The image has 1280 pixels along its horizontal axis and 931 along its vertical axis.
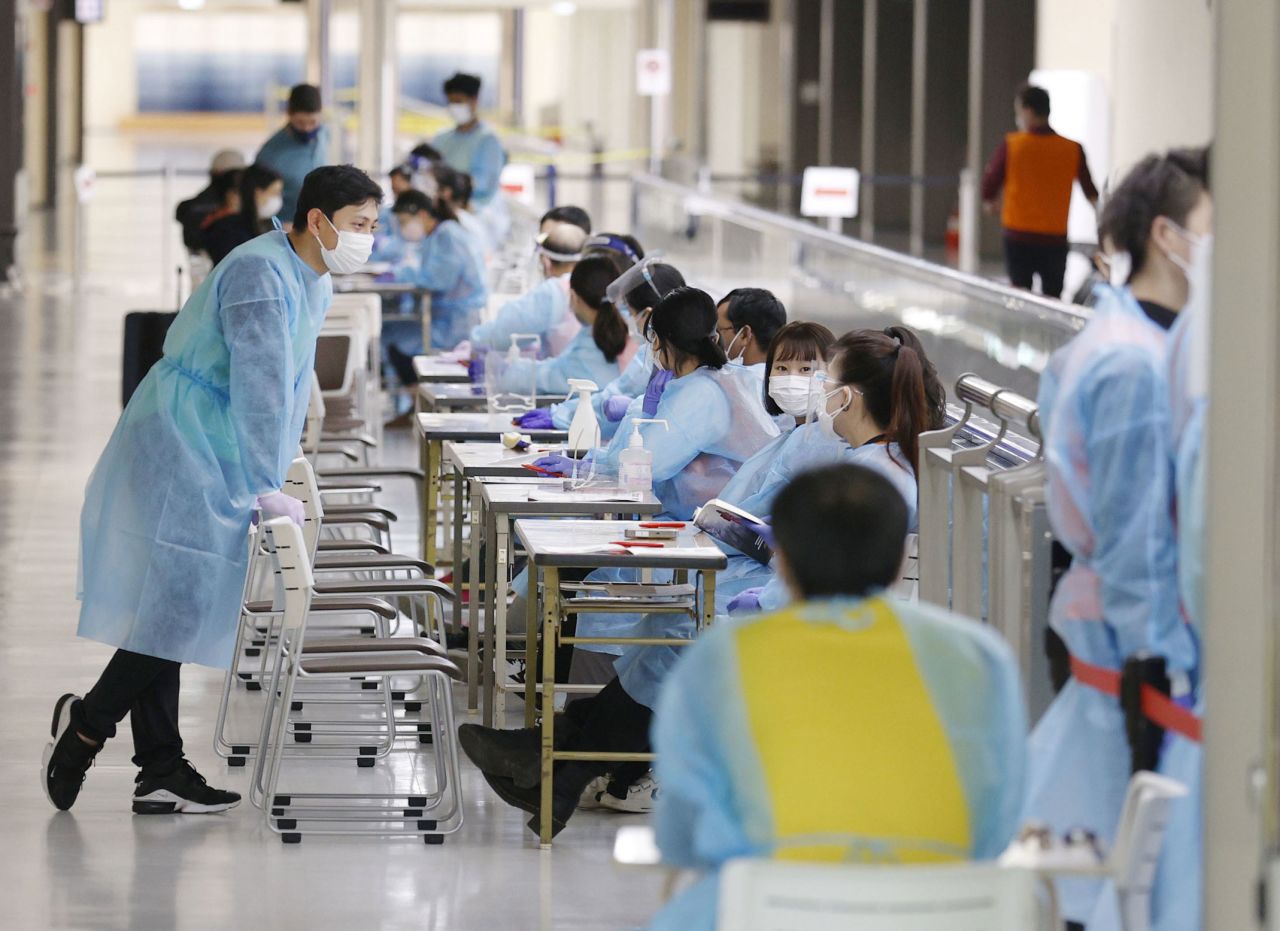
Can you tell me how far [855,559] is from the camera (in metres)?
2.39

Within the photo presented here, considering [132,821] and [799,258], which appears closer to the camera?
[132,821]

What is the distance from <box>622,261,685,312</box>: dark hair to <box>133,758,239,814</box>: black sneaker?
205cm

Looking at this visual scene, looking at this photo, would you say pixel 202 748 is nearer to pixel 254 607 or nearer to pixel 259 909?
pixel 254 607

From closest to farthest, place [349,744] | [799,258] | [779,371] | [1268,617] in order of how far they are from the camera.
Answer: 1. [1268,617]
2. [779,371]
3. [349,744]
4. [799,258]

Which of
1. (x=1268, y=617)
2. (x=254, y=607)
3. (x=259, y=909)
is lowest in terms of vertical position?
(x=259, y=909)

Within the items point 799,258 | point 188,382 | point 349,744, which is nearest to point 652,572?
point 349,744

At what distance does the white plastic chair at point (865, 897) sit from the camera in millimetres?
2191

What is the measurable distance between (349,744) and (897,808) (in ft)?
11.3

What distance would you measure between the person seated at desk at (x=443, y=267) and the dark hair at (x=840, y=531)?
337 inches

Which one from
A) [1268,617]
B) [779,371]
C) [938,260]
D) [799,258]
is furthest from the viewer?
[938,260]

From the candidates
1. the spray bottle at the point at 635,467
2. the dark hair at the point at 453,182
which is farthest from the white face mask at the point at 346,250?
the dark hair at the point at 453,182

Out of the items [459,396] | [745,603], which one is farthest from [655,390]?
[459,396]

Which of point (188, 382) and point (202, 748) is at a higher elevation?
point (188, 382)

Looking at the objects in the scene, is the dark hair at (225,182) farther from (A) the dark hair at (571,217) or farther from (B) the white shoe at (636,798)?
(B) the white shoe at (636,798)
